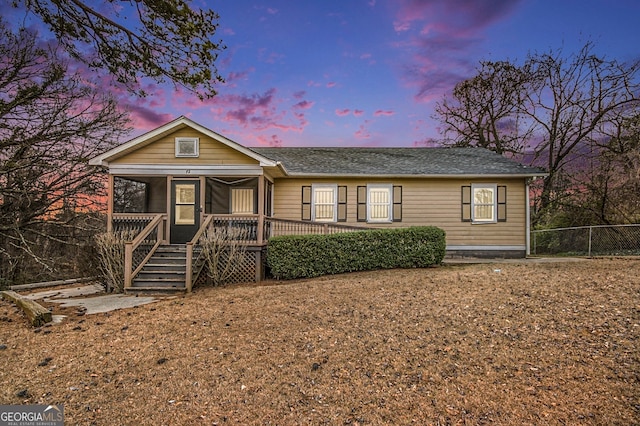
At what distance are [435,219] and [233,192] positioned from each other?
809cm

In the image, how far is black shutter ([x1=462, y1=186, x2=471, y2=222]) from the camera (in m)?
13.9

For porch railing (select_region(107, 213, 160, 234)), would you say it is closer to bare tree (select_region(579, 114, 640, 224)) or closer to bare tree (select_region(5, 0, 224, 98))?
bare tree (select_region(5, 0, 224, 98))

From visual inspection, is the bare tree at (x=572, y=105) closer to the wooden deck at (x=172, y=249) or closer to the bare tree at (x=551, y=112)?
the bare tree at (x=551, y=112)

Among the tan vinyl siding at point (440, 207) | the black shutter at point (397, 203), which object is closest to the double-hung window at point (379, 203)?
the black shutter at point (397, 203)

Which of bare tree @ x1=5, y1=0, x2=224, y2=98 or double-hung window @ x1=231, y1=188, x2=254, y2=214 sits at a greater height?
bare tree @ x1=5, y1=0, x2=224, y2=98

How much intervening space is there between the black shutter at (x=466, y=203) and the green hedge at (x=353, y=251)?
3.38 metres

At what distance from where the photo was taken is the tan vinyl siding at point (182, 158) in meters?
11.4

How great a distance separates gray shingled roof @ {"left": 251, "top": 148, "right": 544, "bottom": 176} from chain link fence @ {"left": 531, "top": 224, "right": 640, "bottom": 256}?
4.24 m

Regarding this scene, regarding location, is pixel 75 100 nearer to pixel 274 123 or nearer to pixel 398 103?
pixel 274 123

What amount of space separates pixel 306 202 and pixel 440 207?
17.2 feet

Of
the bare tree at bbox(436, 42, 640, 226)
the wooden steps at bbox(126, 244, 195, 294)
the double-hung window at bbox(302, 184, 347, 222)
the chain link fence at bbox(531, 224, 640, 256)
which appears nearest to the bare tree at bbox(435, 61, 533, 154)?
the bare tree at bbox(436, 42, 640, 226)

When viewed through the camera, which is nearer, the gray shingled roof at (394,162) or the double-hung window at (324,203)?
the gray shingled roof at (394,162)

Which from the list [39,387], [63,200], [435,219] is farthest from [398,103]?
[39,387]

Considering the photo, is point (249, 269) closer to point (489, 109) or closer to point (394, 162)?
point (394, 162)
